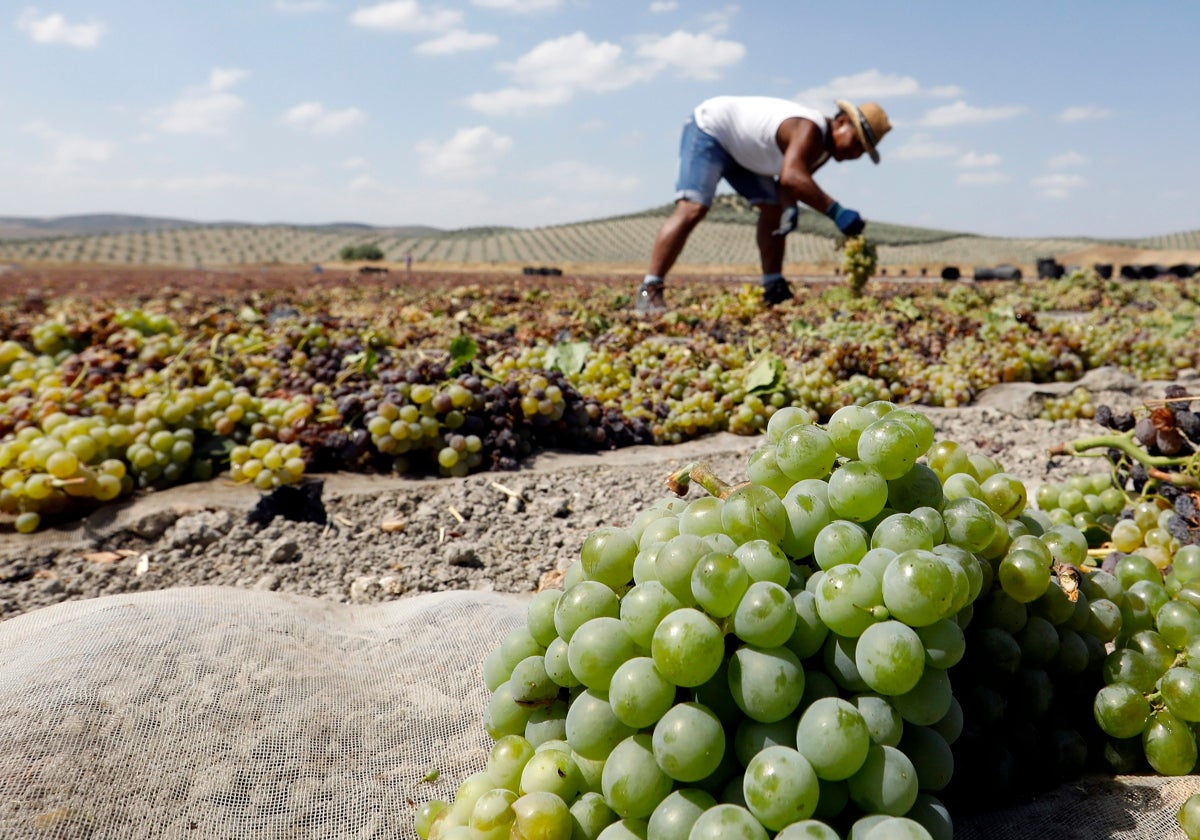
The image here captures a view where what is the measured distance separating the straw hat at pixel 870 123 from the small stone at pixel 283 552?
6.40m

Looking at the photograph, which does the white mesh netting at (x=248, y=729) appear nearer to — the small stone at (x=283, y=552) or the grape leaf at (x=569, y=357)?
the small stone at (x=283, y=552)

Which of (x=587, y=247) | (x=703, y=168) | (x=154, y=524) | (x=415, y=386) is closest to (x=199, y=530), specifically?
(x=154, y=524)

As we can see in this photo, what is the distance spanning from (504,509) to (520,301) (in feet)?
21.9

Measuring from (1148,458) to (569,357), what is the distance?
3.06 metres

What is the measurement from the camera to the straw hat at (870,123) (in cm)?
713

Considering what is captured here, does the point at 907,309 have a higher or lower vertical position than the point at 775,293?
lower

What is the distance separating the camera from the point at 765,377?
158 inches

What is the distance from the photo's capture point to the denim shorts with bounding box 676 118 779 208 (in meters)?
7.68

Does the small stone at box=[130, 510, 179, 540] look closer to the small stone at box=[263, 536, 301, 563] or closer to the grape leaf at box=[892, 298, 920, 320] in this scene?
the small stone at box=[263, 536, 301, 563]

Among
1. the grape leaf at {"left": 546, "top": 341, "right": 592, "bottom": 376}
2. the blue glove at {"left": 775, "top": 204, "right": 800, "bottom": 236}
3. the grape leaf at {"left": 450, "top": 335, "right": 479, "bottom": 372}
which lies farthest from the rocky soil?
the blue glove at {"left": 775, "top": 204, "right": 800, "bottom": 236}

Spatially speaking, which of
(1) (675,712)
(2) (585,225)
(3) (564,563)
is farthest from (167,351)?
(2) (585,225)

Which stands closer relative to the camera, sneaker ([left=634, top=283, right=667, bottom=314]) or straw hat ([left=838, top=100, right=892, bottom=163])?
straw hat ([left=838, top=100, right=892, bottom=163])

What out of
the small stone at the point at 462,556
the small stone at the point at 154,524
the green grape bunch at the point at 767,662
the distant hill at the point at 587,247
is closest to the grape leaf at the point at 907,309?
the small stone at the point at 462,556

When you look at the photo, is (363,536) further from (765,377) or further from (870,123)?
(870,123)
